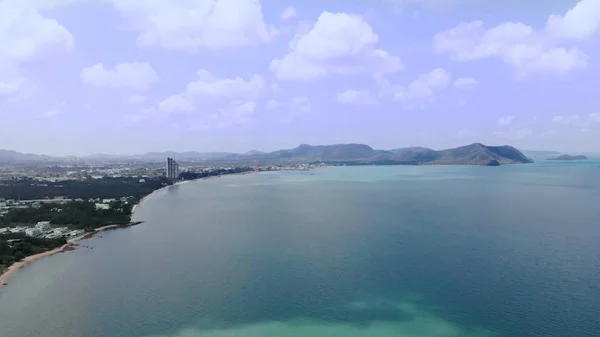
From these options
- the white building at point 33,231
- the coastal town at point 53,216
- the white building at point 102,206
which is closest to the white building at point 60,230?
the coastal town at point 53,216

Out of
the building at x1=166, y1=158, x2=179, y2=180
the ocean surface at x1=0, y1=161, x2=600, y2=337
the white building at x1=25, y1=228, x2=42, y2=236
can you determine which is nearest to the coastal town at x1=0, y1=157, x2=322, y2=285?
the white building at x1=25, y1=228, x2=42, y2=236

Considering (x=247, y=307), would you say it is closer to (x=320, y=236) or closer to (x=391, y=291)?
(x=391, y=291)

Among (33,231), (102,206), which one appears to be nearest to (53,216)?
(33,231)

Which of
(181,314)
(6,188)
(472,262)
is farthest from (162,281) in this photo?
(6,188)

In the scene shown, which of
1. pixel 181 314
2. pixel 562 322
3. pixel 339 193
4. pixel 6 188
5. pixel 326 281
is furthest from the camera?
pixel 339 193

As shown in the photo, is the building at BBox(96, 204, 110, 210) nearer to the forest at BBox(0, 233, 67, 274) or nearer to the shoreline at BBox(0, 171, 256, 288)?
the shoreline at BBox(0, 171, 256, 288)

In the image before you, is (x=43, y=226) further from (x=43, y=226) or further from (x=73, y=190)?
(x=73, y=190)

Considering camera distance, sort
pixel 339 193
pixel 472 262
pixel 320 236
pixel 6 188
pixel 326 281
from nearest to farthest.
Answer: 1. pixel 326 281
2. pixel 472 262
3. pixel 320 236
4. pixel 6 188
5. pixel 339 193

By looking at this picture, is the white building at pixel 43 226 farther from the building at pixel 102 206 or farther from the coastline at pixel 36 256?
the building at pixel 102 206

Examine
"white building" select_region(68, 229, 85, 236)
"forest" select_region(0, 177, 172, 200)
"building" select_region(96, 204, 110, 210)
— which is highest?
"forest" select_region(0, 177, 172, 200)
